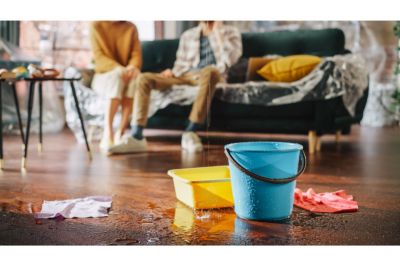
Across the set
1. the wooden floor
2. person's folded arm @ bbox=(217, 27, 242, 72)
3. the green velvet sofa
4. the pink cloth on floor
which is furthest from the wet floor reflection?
person's folded arm @ bbox=(217, 27, 242, 72)

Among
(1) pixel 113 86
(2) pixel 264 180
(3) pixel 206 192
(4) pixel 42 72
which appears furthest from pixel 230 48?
(2) pixel 264 180

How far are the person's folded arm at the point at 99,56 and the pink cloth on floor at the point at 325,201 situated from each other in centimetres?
152

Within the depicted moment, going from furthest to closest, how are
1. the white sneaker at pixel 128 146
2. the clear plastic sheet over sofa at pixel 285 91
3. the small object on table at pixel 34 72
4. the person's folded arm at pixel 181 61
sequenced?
1. the person's folded arm at pixel 181 61
2. the white sneaker at pixel 128 146
3. the clear plastic sheet over sofa at pixel 285 91
4. the small object on table at pixel 34 72

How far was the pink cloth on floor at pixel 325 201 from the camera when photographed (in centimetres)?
150

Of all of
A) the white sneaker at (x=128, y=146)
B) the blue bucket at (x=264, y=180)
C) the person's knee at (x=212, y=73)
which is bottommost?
the white sneaker at (x=128, y=146)

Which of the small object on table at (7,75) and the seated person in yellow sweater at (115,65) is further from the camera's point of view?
the seated person in yellow sweater at (115,65)

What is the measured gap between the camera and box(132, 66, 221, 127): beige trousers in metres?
2.76

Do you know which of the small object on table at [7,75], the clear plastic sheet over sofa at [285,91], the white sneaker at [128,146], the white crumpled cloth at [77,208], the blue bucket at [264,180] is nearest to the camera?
the blue bucket at [264,180]

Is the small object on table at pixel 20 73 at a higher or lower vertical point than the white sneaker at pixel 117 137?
higher

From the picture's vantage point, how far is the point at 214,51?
2.91 m

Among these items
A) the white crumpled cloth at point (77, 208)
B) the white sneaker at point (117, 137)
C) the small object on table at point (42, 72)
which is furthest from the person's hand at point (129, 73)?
the white crumpled cloth at point (77, 208)

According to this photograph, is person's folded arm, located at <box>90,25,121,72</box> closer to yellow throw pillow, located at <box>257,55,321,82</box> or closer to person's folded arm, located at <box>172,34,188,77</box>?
person's folded arm, located at <box>172,34,188,77</box>

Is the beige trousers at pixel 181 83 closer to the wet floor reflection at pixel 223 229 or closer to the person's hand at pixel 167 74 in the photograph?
the person's hand at pixel 167 74

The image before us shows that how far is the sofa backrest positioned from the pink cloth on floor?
142 cm
